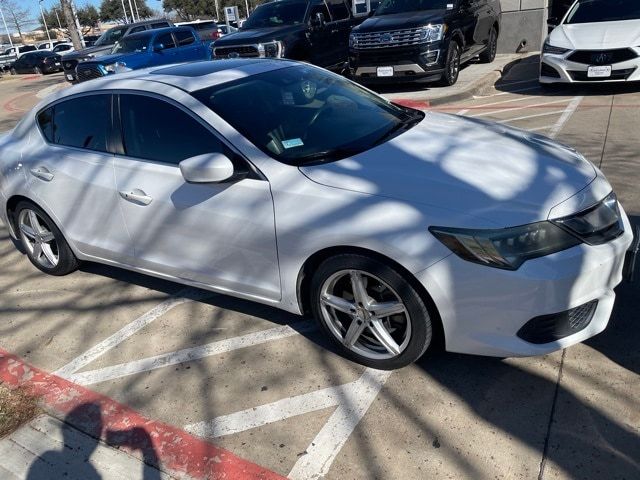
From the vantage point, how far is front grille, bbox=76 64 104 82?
597 inches

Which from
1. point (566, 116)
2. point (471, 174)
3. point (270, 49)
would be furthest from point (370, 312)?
point (270, 49)

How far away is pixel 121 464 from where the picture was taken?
2.62 m

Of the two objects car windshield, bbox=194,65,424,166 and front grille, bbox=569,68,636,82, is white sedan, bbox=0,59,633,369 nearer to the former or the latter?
car windshield, bbox=194,65,424,166

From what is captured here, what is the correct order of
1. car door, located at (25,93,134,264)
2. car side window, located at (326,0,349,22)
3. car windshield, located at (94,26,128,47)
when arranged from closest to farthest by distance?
car door, located at (25,93,134,264) < car side window, located at (326,0,349,22) < car windshield, located at (94,26,128,47)

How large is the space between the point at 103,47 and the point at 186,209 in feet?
61.2

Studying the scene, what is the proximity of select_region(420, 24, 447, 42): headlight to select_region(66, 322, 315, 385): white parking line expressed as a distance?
7449 millimetres

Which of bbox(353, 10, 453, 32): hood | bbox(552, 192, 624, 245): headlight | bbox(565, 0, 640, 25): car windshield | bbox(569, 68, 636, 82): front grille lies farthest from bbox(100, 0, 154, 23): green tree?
bbox(552, 192, 624, 245): headlight

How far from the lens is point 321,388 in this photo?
3.01m

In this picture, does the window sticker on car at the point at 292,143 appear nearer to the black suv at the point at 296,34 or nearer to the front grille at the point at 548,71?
the front grille at the point at 548,71

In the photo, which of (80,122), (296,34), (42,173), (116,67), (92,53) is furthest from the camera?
(92,53)

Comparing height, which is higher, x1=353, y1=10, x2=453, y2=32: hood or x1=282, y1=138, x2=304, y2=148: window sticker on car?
x1=282, y1=138, x2=304, y2=148: window sticker on car

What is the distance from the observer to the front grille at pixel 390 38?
381 inches

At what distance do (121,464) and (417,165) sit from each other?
2.05m

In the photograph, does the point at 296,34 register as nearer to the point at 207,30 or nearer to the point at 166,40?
the point at 166,40
